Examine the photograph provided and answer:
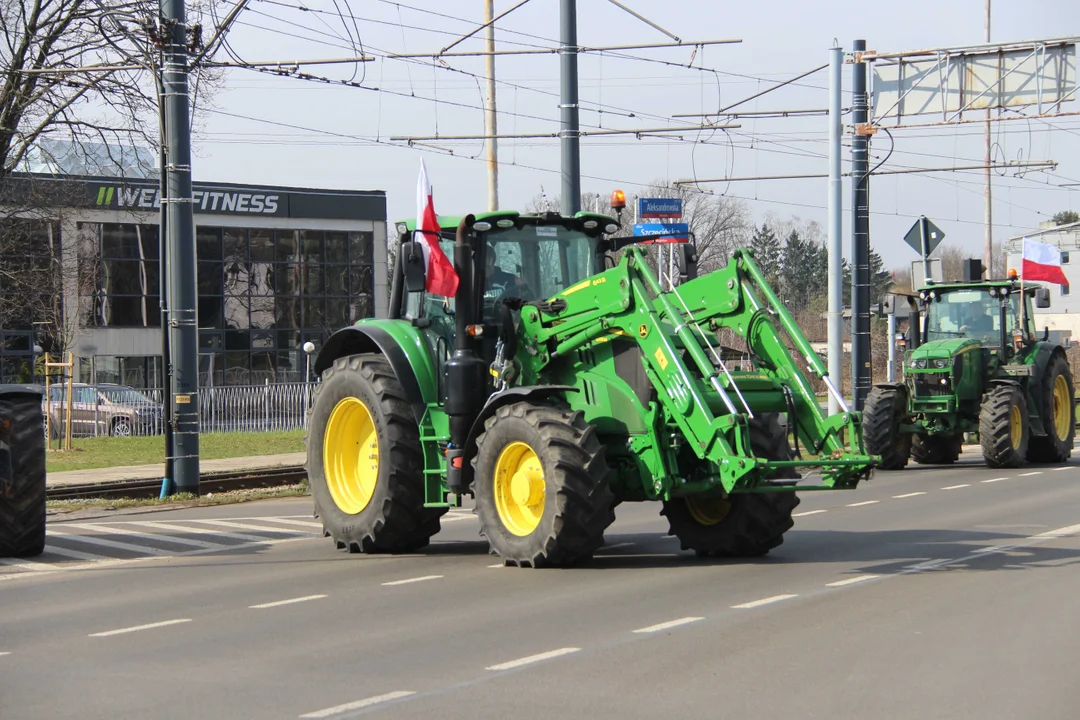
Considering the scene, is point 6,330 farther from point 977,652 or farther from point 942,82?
point 977,652

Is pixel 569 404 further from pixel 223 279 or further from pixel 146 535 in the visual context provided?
pixel 223 279

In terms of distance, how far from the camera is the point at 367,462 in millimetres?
13758

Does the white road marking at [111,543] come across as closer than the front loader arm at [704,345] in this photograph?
No

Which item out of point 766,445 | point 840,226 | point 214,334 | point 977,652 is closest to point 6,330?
point 214,334

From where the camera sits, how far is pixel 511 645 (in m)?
8.62

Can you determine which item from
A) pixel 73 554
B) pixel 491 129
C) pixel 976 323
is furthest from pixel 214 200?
pixel 73 554

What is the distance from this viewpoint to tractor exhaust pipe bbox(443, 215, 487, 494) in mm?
12187

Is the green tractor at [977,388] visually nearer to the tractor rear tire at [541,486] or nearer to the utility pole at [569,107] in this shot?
the utility pole at [569,107]

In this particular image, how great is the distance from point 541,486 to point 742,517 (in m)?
1.77

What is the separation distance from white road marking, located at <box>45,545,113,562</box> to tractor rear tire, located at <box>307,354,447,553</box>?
207 centimetres

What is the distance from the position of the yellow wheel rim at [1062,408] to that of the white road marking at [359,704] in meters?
18.9

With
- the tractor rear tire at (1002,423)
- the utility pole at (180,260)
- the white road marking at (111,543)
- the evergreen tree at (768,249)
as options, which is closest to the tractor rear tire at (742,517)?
the white road marking at (111,543)

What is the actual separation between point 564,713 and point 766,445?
16.2 feet

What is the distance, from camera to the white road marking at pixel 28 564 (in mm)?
12617
